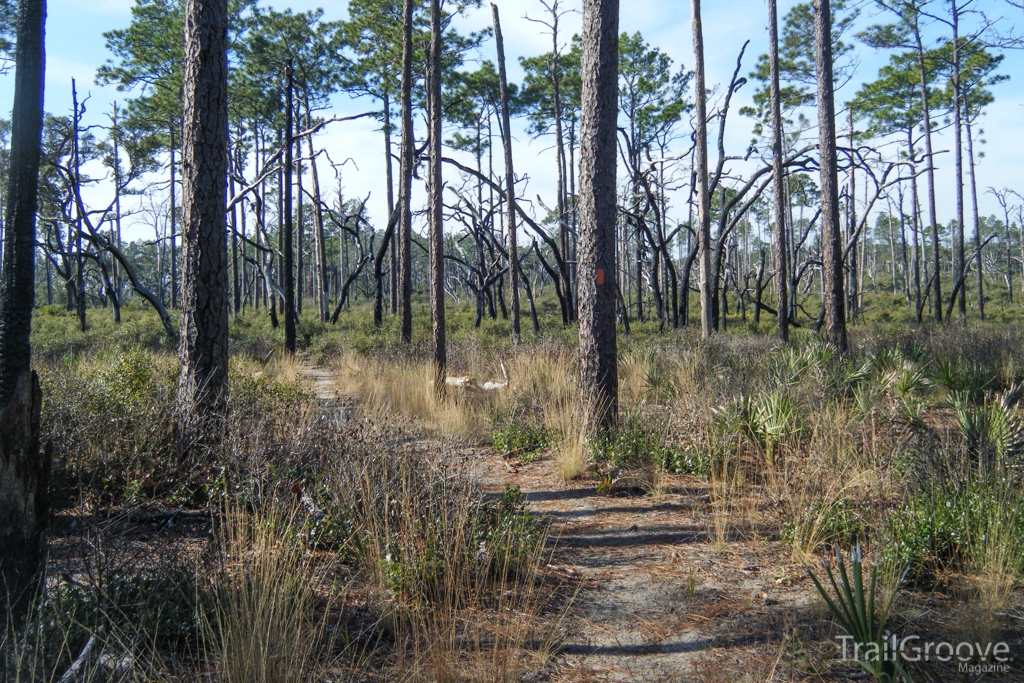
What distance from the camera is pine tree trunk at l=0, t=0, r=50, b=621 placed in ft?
11.1

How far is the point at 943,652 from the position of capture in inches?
121

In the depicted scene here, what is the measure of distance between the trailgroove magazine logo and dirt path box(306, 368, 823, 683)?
10.4 inches

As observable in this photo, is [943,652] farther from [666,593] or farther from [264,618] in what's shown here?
[264,618]

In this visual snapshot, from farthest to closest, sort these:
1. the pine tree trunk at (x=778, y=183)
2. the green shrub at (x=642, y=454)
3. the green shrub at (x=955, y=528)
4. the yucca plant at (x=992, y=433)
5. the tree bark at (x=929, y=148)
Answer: the tree bark at (x=929, y=148), the pine tree trunk at (x=778, y=183), the green shrub at (x=642, y=454), the yucca plant at (x=992, y=433), the green shrub at (x=955, y=528)

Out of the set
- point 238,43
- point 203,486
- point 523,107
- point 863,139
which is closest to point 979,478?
point 203,486

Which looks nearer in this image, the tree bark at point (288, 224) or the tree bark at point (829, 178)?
the tree bark at point (829, 178)

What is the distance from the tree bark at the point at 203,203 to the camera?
19.3 ft

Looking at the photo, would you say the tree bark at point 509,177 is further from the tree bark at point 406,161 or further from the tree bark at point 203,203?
the tree bark at point 203,203

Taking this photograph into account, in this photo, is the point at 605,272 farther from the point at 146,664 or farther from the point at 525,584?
the point at 146,664

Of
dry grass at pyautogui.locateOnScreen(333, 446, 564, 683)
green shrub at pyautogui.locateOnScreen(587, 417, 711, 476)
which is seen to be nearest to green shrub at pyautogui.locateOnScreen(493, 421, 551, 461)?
green shrub at pyautogui.locateOnScreen(587, 417, 711, 476)

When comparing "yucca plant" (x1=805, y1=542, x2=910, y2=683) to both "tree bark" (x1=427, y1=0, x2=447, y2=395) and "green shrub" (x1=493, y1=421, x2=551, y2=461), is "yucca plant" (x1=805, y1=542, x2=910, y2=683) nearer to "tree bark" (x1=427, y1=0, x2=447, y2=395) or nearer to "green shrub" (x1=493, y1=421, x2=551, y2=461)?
"green shrub" (x1=493, y1=421, x2=551, y2=461)

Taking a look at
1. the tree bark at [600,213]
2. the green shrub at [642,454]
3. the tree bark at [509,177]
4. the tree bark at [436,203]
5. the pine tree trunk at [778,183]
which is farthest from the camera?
the tree bark at [509,177]

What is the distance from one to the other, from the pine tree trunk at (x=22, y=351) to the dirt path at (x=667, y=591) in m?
2.50

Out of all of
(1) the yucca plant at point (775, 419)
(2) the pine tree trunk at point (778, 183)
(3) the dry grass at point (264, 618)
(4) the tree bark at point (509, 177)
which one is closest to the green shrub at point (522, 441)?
(1) the yucca plant at point (775, 419)
